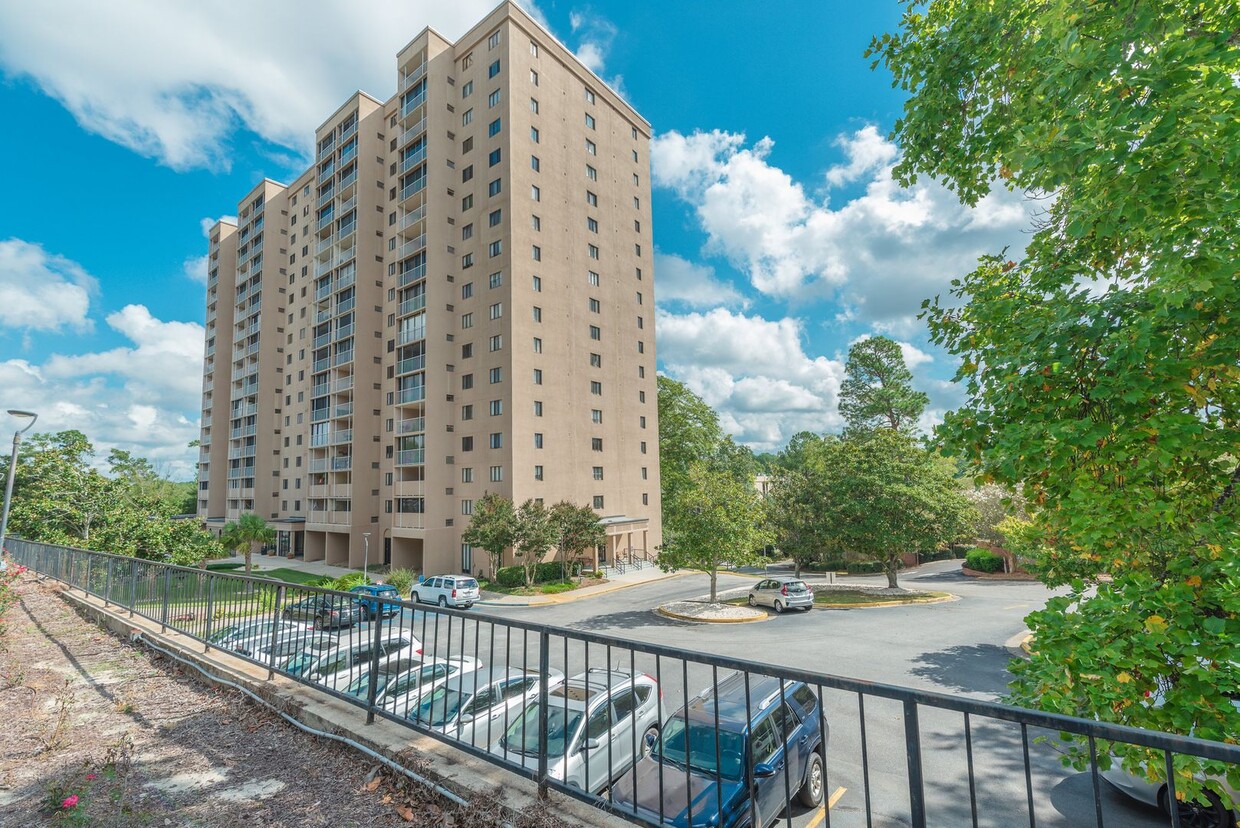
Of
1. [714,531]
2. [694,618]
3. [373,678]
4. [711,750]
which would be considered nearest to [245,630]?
[373,678]

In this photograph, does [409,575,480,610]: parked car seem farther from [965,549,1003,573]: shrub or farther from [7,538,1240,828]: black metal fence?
[965,549,1003,573]: shrub

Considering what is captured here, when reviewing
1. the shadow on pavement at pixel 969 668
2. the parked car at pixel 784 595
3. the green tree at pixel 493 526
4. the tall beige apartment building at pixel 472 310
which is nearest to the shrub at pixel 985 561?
the parked car at pixel 784 595

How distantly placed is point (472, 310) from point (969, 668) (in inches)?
1243

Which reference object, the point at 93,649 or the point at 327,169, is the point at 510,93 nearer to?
the point at 327,169

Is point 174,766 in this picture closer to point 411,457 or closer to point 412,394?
point 411,457

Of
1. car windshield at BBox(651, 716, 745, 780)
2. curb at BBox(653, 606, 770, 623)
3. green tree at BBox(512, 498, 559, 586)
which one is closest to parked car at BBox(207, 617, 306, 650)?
car windshield at BBox(651, 716, 745, 780)

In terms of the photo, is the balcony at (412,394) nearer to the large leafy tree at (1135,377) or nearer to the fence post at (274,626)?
the fence post at (274,626)

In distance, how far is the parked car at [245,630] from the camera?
249 inches

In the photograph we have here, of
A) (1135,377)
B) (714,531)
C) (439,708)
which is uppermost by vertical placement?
(1135,377)

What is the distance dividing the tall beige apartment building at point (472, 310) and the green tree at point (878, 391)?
19.4 meters

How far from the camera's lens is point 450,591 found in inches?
1041

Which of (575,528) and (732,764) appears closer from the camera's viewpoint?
(732,764)

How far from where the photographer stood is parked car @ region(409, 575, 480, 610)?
26.3 metres

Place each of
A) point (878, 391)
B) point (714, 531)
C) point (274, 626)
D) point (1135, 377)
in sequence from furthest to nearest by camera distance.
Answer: point (878, 391)
point (714, 531)
point (274, 626)
point (1135, 377)
